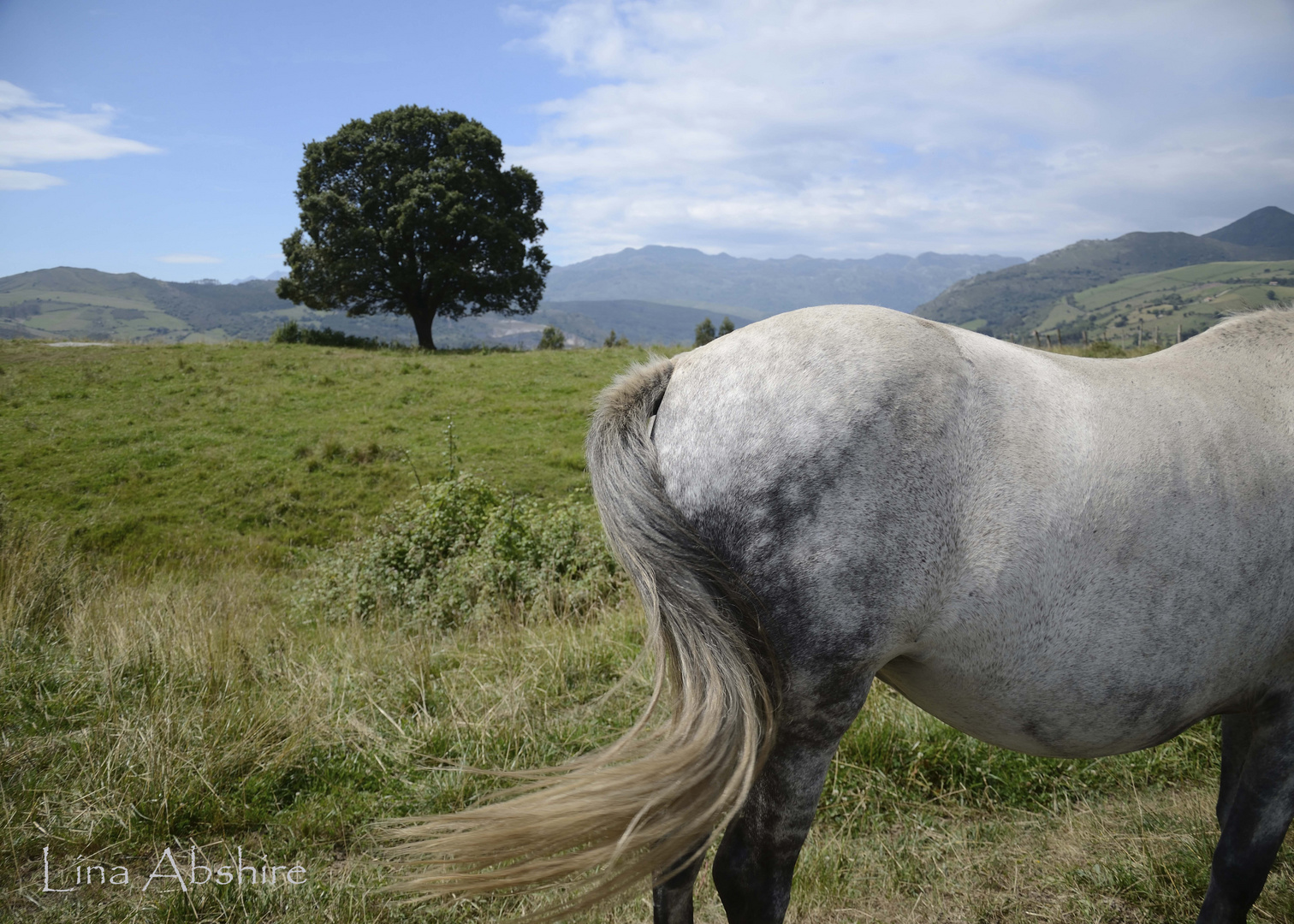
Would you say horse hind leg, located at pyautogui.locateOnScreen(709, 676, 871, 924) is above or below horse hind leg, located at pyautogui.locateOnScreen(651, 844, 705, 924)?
above

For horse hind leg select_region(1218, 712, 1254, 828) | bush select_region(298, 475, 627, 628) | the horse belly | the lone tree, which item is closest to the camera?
the horse belly

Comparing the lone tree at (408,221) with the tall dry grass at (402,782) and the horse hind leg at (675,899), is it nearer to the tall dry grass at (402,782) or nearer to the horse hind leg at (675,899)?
the tall dry grass at (402,782)

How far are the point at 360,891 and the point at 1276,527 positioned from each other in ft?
10.0

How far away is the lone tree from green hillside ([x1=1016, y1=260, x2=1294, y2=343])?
165 ft

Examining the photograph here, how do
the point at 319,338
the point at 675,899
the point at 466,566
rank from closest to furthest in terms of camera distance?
the point at 675,899, the point at 466,566, the point at 319,338

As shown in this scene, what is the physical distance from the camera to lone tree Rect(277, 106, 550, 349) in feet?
79.4

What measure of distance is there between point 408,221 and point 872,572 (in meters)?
25.8

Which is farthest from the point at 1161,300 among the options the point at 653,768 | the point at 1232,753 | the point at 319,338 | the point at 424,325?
the point at 653,768

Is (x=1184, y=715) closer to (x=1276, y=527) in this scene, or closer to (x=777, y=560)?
(x=1276, y=527)

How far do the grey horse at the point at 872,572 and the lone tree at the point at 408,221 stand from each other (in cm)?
2477

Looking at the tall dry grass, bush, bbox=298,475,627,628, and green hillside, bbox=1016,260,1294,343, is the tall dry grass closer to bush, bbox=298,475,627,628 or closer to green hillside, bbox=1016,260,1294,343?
bush, bbox=298,475,627,628

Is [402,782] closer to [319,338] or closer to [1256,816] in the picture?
[1256,816]

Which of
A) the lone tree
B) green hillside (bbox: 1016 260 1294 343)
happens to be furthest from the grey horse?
green hillside (bbox: 1016 260 1294 343)

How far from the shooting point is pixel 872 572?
1.59 meters
